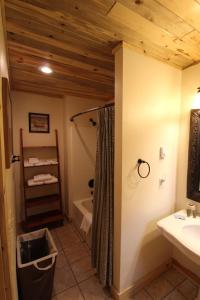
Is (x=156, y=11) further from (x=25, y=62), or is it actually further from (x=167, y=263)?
(x=167, y=263)

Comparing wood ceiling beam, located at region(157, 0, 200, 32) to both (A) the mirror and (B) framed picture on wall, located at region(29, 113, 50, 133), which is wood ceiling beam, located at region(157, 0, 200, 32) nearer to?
(A) the mirror

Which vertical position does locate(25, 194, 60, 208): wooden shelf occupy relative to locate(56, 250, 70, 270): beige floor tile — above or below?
A: above

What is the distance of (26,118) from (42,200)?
4.68 feet

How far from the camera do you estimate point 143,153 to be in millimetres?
1454

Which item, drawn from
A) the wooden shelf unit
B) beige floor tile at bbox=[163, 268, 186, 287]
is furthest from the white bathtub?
beige floor tile at bbox=[163, 268, 186, 287]

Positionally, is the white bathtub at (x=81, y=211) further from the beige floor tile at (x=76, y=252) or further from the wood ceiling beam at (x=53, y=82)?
the wood ceiling beam at (x=53, y=82)

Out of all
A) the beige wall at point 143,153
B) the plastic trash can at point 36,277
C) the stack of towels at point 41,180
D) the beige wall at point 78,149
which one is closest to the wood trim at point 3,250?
the plastic trash can at point 36,277

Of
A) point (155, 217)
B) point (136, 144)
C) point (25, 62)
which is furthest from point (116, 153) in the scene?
point (25, 62)

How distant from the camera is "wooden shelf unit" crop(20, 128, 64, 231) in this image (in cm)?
250

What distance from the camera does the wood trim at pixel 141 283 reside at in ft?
4.82

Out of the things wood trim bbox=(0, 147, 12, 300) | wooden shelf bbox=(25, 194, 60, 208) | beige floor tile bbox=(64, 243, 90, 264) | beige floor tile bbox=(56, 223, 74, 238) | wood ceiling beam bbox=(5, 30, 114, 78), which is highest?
wood ceiling beam bbox=(5, 30, 114, 78)

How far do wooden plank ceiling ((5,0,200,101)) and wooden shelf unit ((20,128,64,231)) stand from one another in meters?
1.32

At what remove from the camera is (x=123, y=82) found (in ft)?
4.13

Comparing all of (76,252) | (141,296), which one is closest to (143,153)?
(141,296)
